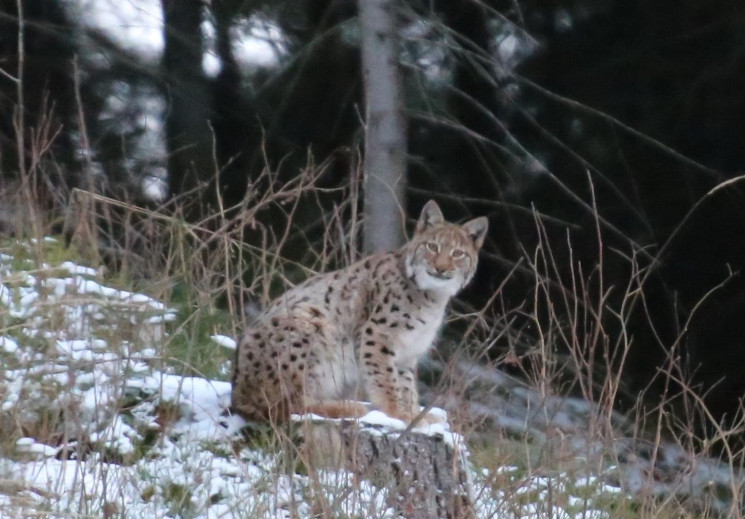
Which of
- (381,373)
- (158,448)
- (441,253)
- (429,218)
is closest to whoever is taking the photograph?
(158,448)

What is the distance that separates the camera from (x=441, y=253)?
6230mm

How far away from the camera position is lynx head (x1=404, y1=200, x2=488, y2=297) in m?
6.16

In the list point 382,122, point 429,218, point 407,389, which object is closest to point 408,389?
Result: point 407,389

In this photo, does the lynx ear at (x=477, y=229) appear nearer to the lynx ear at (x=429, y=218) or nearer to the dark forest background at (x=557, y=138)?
the lynx ear at (x=429, y=218)

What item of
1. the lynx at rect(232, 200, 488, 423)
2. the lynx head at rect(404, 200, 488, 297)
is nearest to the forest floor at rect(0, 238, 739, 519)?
the lynx at rect(232, 200, 488, 423)

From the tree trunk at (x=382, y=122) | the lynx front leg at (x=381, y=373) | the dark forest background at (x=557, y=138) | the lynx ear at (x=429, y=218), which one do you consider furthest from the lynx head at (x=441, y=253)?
the tree trunk at (x=382, y=122)

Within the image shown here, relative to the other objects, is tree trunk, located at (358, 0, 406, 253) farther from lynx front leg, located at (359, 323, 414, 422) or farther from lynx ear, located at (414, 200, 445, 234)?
lynx front leg, located at (359, 323, 414, 422)

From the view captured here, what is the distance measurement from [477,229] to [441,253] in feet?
1.20

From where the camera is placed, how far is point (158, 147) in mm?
10133

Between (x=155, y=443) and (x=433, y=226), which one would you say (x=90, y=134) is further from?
(x=155, y=443)

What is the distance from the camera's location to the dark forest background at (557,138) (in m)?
7.79

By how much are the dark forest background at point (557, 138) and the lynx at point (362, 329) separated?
0.99 metres

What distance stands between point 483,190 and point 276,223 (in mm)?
1559

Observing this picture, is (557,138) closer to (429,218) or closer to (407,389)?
(429,218)
